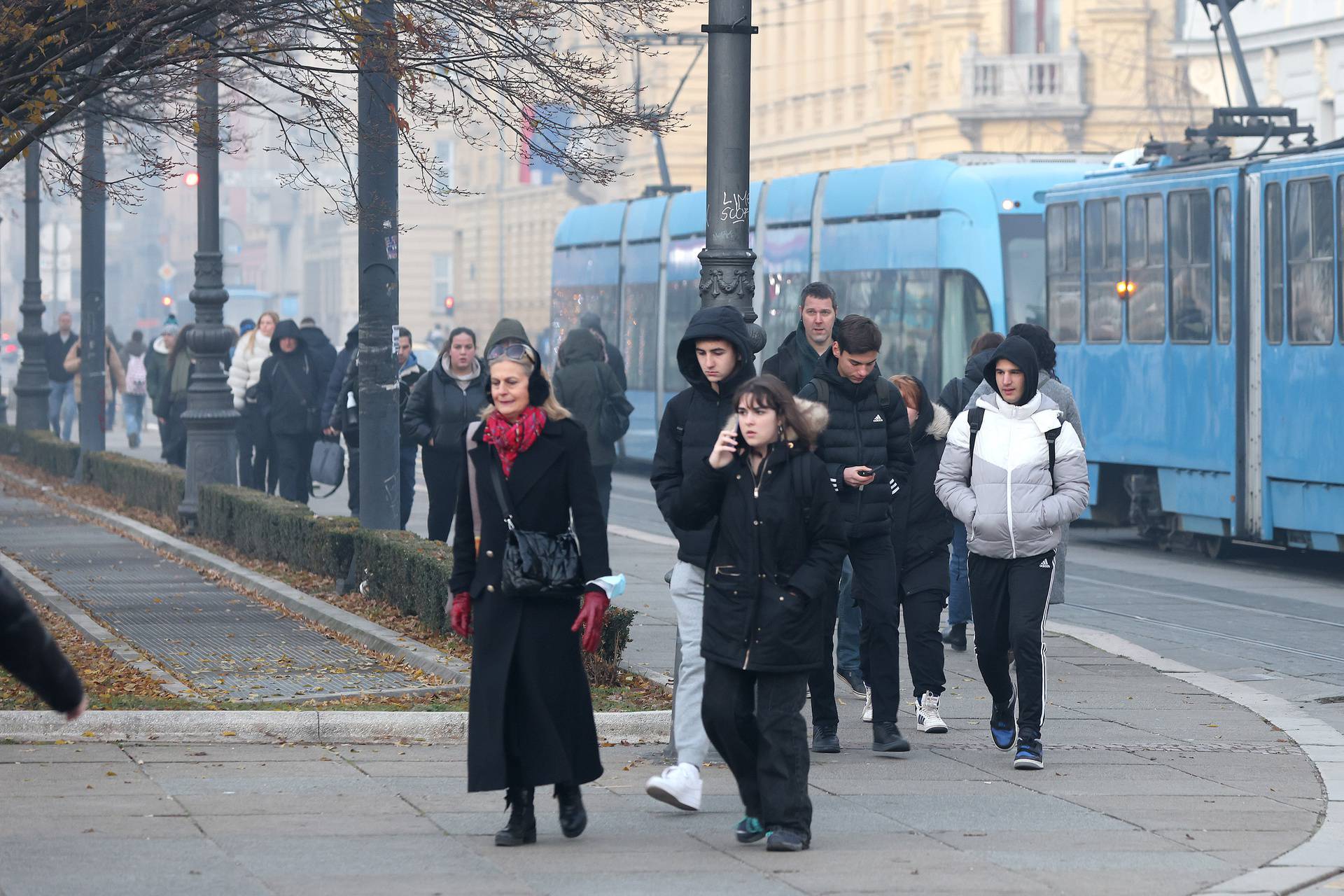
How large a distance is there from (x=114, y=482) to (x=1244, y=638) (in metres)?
12.2

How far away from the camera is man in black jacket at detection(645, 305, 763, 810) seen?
25.2ft

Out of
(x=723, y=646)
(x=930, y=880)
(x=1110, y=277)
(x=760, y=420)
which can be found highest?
(x=1110, y=277)

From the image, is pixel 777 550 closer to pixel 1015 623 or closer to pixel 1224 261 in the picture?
pixel 1015 623

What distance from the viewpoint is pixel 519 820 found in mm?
7234

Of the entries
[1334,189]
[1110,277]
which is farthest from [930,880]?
[1110,277]

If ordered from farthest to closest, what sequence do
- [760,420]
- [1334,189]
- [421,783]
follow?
[1334,189] < [421,783] < [760,420]

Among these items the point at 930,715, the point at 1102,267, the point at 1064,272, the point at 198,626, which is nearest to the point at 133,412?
the point at 1064,272

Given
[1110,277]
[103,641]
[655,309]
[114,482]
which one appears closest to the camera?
[103,641]

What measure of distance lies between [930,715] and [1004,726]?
467 mm

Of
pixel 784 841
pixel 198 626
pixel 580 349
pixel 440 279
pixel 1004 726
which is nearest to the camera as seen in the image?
pixel 784 841

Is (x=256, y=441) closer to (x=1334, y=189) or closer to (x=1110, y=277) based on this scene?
(x=1110, y=277)

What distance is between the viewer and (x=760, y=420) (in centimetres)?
721

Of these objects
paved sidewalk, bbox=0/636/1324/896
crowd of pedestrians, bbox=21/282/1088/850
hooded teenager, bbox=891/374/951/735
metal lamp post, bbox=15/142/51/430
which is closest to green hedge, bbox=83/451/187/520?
metal lamp post, bbox=15/142/51/430

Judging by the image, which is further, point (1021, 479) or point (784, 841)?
point (1021, 479)
